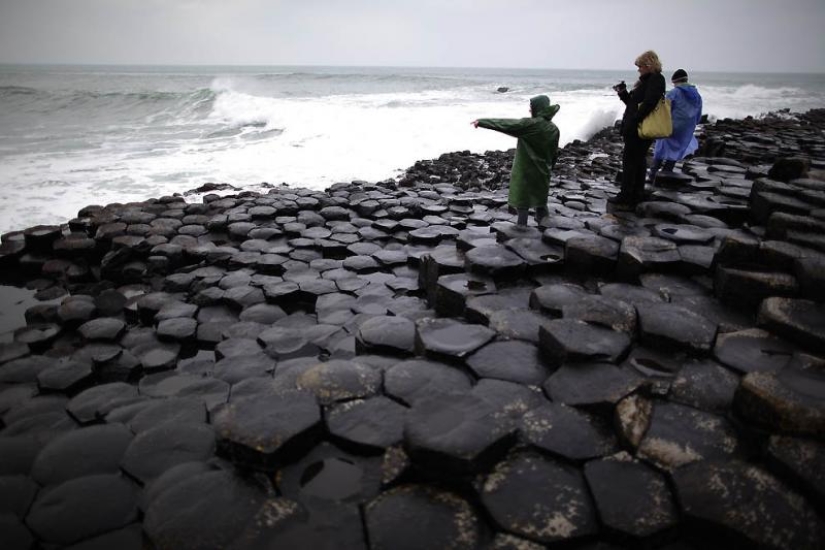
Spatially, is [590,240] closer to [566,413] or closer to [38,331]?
[566,413]

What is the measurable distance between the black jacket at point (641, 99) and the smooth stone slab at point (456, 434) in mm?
4308

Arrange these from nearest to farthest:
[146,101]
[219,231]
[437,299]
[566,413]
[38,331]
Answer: [566,413], [437,299], [38,331], [219,231], [146,101]

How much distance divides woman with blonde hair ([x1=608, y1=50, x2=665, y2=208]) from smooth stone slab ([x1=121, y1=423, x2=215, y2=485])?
5.03m

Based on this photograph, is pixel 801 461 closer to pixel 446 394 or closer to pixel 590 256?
pixel 446 394

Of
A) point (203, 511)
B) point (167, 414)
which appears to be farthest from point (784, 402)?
point (167, 414)

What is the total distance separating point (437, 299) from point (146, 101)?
2487 centimetres

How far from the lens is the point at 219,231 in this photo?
19.1ft

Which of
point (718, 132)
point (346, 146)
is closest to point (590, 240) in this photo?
point (346, 146)

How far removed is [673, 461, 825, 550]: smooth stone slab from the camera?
1572 mm

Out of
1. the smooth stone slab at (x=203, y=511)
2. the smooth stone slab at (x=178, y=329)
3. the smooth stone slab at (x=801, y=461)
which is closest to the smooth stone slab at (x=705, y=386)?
the smooth stone slab at (x=801, y=461)

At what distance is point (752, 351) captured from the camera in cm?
254

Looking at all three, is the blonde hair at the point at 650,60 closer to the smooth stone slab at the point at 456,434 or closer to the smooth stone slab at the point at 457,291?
the smooth stone slab at the point at 457,291

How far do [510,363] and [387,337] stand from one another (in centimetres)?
86

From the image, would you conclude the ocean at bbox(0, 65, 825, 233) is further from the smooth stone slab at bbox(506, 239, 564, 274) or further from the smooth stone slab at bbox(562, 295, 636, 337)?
the smooth stone slab at bbox(562, 295, 636, 337)
